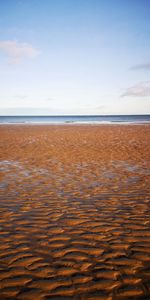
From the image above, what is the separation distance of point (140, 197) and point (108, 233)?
7.61 feet

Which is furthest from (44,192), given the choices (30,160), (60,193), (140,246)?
(30,160)

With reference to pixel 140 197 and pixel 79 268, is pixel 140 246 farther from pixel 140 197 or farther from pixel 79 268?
pixel 140 197

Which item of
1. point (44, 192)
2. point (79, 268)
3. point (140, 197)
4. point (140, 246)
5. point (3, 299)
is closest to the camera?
point (3, 299)

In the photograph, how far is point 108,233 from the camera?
13.8ft

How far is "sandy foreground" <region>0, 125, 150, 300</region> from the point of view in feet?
9.39

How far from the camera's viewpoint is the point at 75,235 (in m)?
4.15

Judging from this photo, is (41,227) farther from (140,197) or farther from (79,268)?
(140,197)

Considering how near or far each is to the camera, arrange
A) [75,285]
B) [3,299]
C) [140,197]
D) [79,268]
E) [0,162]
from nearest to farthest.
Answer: [3,299] < [75,285] < [79,268] < [140,197] < [0,162]

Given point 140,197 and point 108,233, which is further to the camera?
point 140,197

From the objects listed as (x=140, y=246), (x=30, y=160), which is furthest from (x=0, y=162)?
(x=140, y=246)

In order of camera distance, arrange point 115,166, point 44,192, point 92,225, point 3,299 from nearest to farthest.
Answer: point 3,299
point 92,225
point 44,192
point 115,166

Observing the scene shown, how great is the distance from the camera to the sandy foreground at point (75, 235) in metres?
2.86

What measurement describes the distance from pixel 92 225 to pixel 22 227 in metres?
1.49

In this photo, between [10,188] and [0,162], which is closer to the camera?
[10,188]
